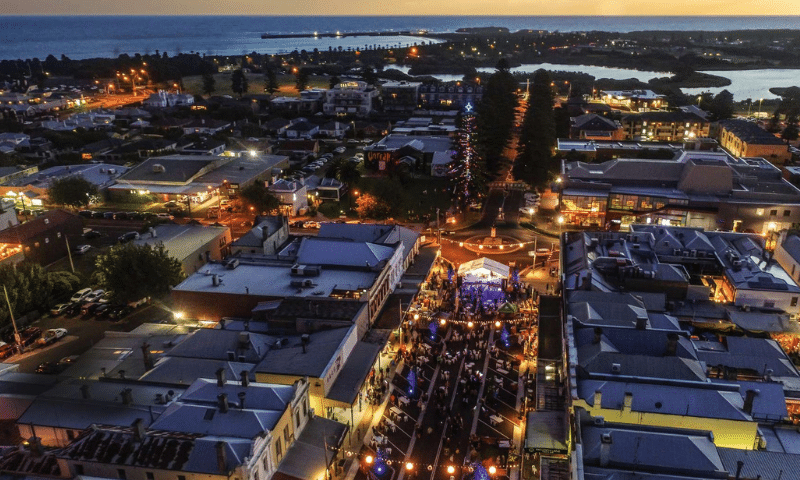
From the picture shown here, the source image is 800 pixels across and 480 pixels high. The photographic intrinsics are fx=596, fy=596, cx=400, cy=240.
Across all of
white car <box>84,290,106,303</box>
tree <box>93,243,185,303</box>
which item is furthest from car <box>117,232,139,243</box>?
tree <box>93,243,185,303</box>

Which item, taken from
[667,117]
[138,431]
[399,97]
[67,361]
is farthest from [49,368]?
[399,97]

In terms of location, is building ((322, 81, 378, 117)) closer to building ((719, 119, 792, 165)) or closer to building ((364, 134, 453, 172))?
building ((364, 134, 453, 172))

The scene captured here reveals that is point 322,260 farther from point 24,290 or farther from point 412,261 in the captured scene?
point 24,290

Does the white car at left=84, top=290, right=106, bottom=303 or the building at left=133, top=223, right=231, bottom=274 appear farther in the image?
the building at left=133, top=223, right=231, bottom=274

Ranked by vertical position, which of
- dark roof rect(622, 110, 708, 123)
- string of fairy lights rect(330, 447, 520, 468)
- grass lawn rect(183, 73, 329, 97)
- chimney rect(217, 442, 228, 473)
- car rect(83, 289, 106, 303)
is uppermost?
grass lawn rect(183, 73, 329, 97)

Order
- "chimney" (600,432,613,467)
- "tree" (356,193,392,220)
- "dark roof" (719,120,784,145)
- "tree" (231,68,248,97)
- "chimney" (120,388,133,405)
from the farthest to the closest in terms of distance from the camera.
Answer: "tree" (231,68,248,97), "dark roof" (719,120,784,145), "tree" (356,193,392,220), "chimney" (120,388,133,405), "chimney" (600,432,613,467)

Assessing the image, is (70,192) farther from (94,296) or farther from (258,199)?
(94,296)
